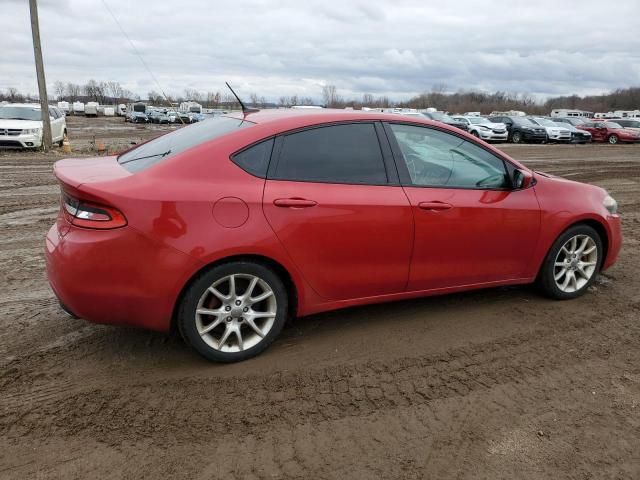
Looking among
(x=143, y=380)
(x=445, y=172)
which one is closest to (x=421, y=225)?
(x=445, y=172)

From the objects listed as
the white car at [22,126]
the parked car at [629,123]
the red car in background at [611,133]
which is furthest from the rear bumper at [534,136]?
the white car at [22,126]

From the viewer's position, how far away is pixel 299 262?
3426mm

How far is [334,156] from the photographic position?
3613mm

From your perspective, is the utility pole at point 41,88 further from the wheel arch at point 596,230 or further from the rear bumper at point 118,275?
the wheel arch at point 596,230

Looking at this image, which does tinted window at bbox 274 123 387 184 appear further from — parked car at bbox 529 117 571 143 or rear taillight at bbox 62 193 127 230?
parked car at bbox 529 117 571 143

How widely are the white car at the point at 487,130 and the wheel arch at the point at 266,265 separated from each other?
24.8 meters

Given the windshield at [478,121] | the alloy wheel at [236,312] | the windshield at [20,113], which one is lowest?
the alloy wheel at [236,312]

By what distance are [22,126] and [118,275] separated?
15.3m

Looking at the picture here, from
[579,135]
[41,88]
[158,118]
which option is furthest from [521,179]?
[158,118]

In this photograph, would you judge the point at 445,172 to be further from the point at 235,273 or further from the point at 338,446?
the point at 338,446

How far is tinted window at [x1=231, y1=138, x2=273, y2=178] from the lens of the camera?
334 centimetres

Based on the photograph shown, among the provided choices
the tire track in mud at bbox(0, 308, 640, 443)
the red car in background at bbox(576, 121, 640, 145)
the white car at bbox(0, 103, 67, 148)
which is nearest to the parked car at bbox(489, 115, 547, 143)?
the red car in background at bbox(576, 121, 640, 145)

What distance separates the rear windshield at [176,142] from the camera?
11.3 feet

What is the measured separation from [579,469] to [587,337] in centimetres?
161
